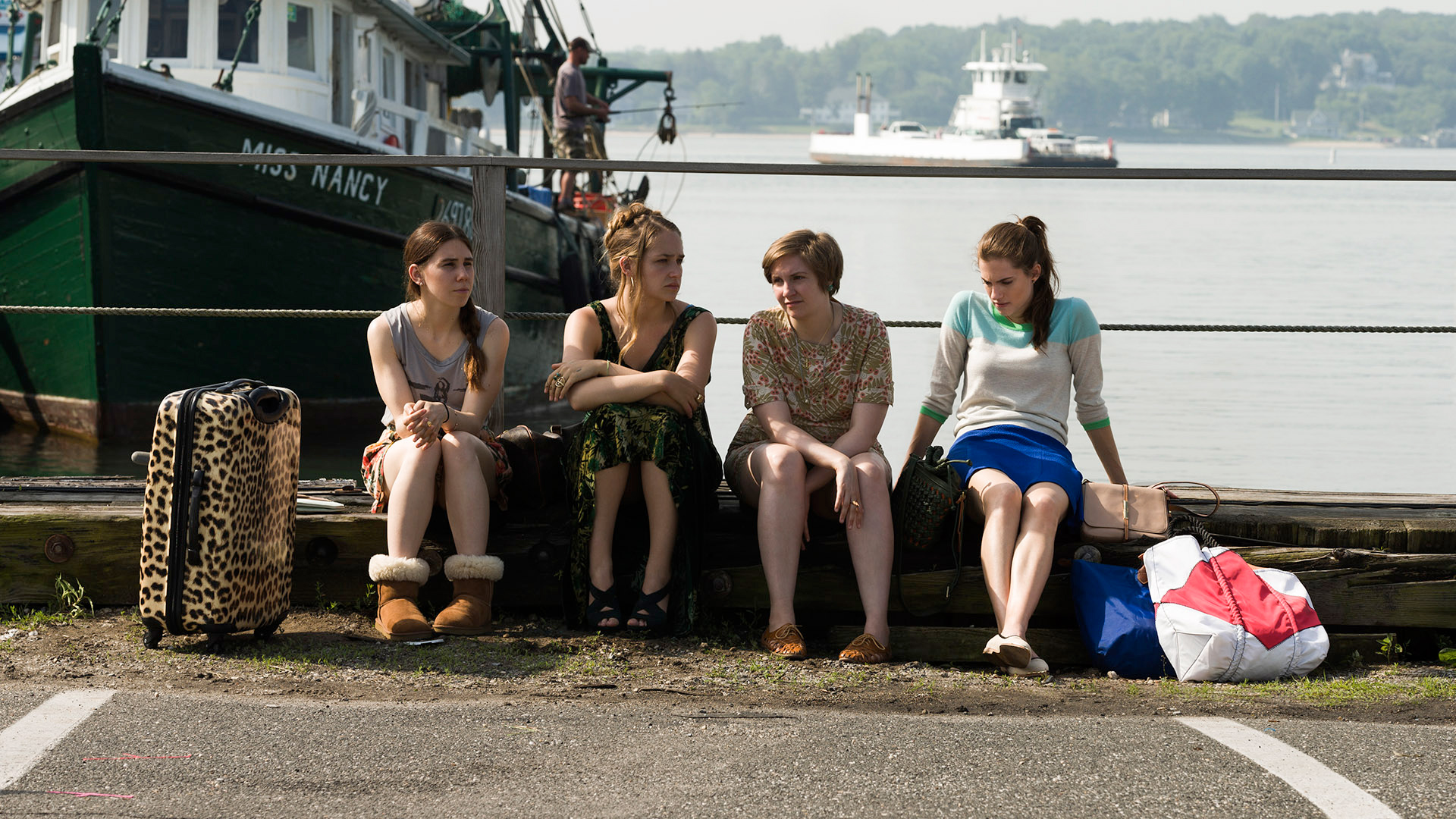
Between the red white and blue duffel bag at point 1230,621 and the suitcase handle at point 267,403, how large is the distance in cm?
225

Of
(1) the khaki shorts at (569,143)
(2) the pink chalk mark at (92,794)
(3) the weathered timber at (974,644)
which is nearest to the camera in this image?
(2) the pink chalk mark at (92,794)

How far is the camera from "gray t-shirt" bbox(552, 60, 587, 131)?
12.7 meters

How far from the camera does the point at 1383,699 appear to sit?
3.37 meters

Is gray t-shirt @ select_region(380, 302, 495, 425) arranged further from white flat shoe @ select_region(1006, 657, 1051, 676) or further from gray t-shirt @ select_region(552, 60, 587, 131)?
gray t-shirt @ select_region(552, 60, 587, 131)

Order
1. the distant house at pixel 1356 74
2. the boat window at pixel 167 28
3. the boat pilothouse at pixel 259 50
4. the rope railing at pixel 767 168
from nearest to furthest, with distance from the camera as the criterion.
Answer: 1. the rope railing at pixel 767 168
2. the boat pilothouse at pixel 259 50
3. the boat window at pixel 167 28
4. the distant house at pixel 1356 74

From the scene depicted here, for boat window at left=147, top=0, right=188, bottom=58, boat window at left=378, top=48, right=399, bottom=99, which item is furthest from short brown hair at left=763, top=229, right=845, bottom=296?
boat window at left=378, top=48, right=399, bottom=99

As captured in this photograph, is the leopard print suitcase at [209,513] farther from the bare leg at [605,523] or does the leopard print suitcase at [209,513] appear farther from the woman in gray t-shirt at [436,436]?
the bare leg at [605,523]

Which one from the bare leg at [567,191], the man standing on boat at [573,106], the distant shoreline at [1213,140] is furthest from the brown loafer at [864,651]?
the distant shoreline at [1213,140]

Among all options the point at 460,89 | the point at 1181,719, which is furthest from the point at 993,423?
the point at 460,89

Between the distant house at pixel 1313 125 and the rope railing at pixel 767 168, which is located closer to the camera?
the rope railing at pixel 767 168

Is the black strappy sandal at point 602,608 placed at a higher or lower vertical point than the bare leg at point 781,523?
lower

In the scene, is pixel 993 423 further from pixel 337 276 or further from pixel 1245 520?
pixel 337 276

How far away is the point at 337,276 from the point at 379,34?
2.76 meters

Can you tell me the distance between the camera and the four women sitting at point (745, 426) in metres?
3.68
